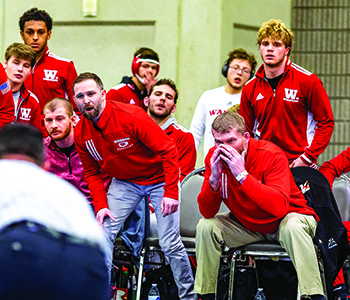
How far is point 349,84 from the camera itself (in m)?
7.29

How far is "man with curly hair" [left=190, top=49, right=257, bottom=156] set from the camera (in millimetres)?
5086

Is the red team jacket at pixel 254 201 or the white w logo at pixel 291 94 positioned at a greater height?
the white w logo at pixel 291 94

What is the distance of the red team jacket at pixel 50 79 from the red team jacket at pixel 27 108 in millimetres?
332

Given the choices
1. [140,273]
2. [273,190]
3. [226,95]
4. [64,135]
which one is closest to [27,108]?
[64,135]

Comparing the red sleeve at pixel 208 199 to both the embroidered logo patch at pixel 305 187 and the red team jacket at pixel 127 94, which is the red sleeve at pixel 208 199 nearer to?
the embroidered logo patch at pixel 305 187

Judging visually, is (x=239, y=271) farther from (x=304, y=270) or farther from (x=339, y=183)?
(x=339, y=183)

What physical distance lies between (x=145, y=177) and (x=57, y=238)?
228 cm

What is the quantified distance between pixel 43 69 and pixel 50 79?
0.11 m

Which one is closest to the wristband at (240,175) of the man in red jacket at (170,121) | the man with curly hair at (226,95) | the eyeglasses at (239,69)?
the man in red jacket at (170,121)

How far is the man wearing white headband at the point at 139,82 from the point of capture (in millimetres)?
5082

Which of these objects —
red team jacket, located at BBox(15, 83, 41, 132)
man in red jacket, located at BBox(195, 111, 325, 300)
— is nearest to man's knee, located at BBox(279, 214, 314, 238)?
→ man in red jacket, located at BBox(195, 111, 325, 300)

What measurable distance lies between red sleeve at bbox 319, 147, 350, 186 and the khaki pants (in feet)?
2.77

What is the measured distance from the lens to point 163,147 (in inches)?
143

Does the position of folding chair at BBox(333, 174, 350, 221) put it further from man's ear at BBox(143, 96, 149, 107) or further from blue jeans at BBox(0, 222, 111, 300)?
blue jeans at BBox(0, 222, 111, 300)
